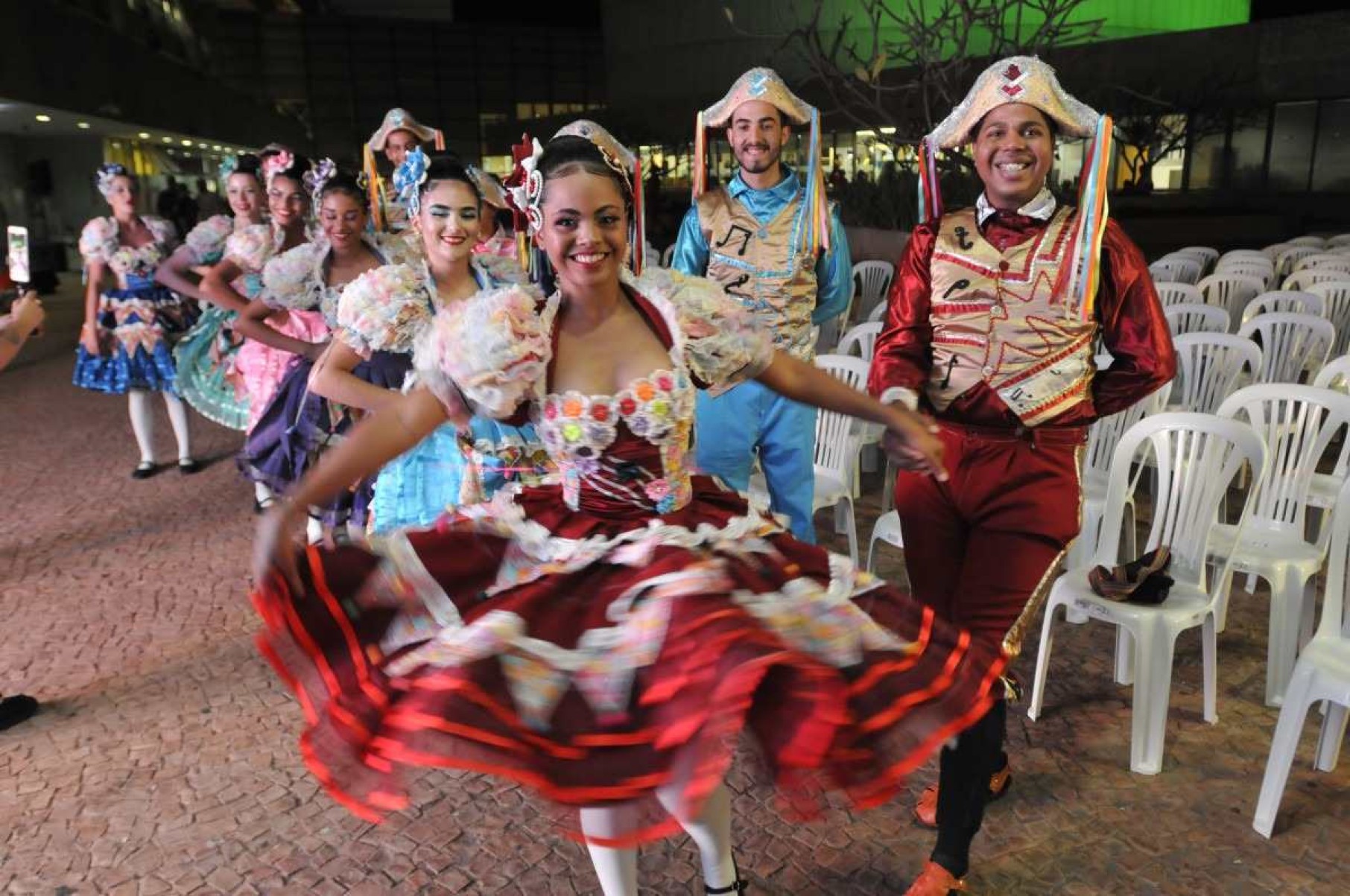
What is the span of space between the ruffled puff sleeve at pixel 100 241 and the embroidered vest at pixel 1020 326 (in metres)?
5.76

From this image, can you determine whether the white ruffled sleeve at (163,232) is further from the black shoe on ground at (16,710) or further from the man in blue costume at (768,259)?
the man in blue costume at (768,259)

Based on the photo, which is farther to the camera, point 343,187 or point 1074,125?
point 343,187

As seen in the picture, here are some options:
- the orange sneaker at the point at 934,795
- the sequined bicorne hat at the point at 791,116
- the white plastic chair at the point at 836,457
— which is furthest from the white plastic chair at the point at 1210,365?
the orange sneaker at the point at 934,795

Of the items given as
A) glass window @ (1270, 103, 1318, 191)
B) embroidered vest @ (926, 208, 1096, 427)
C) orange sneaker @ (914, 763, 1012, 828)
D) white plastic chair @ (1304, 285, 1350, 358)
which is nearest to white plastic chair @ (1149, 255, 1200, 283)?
white plastic chair @ (1304, 285, 1350, 358)

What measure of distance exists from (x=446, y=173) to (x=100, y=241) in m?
4.25

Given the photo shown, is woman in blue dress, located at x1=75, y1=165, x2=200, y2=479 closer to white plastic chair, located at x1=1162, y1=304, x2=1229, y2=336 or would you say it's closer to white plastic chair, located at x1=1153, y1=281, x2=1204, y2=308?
white plastic chair, located at x1=1162, y1=304, x2=1229, y2=336

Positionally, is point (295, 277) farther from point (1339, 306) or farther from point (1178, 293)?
point (1339, 306)

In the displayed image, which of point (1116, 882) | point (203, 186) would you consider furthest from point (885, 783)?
point (203, 186)

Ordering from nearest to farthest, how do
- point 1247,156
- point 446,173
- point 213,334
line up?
1. point 446,173
2. point 213,334
3. point 1247,156

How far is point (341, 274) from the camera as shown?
162 inches

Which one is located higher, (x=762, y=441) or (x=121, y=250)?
(x=121, y=250)

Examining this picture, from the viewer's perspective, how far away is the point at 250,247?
513 cm

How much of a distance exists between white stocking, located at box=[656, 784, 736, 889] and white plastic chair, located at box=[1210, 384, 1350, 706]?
2.10 metres

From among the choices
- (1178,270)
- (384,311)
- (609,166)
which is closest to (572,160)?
(609,166)
